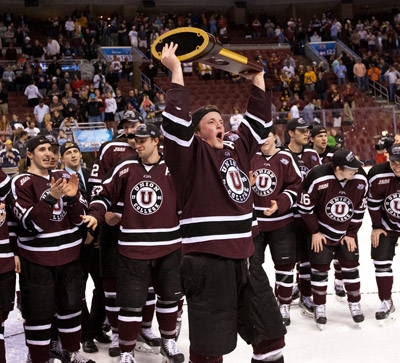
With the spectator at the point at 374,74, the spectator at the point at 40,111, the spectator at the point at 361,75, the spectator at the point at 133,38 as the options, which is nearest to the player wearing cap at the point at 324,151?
the spectator at the point at 40,111

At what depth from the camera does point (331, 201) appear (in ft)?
17.8

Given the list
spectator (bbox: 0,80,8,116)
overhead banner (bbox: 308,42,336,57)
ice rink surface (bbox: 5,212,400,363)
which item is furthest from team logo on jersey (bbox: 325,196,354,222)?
overhead banner (bbox: 308,42,336,57)

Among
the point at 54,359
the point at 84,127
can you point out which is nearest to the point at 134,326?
the point at 54,359

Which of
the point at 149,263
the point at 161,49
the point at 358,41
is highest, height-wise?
the point at 358,41

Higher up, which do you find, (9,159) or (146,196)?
(9,159)

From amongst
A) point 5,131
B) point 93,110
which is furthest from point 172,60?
point 93,110

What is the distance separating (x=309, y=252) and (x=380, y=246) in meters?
0.63

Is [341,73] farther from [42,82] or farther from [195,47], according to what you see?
[195,47]

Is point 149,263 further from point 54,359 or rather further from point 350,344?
point 350,344

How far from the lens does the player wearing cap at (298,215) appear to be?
580 cm

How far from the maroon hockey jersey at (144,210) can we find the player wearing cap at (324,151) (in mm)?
2324

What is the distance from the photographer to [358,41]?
77.2ft

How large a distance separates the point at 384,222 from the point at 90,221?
104 inches

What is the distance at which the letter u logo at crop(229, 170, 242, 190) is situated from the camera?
3.33 m
